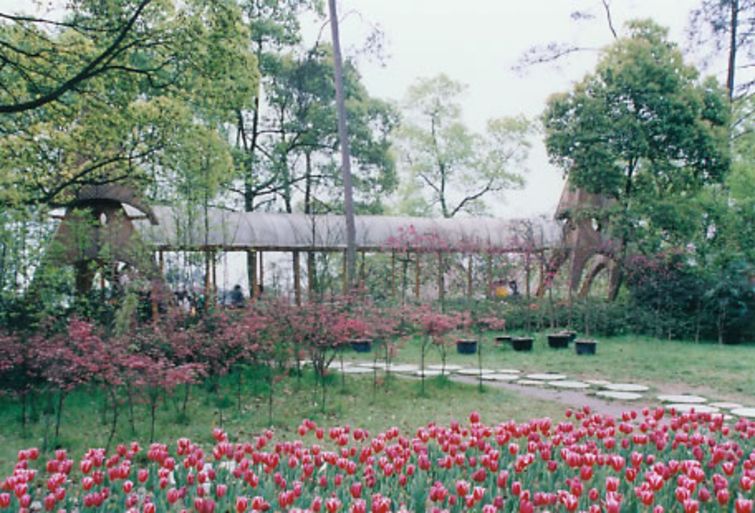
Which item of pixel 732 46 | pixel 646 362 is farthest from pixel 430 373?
pixel 732 46

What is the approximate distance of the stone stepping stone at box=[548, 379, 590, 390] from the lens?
7.34 meters

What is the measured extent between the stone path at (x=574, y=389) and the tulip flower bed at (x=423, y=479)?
2.49m

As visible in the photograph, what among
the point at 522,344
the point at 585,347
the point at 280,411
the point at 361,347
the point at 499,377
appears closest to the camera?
the point at 280,411

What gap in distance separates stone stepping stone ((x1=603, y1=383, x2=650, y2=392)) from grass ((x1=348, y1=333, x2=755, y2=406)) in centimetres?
22

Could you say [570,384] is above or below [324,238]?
below

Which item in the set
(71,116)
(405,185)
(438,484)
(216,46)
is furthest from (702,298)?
(405,185)

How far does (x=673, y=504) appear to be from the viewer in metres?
2.67

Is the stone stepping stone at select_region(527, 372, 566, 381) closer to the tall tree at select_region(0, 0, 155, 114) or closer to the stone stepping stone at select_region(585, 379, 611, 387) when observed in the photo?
the stone stepping stone at select_region(585, 379, 611, 387)

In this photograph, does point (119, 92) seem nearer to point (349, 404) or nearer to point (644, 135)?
point (349, 404)

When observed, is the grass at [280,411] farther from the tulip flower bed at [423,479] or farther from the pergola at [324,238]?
the pergola at [324,238]

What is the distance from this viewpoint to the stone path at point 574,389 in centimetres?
615

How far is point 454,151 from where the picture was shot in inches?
974

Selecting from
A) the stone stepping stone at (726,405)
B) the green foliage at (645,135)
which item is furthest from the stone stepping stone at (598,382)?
the green foliage at (645,135)

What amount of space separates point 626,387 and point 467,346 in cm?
367
